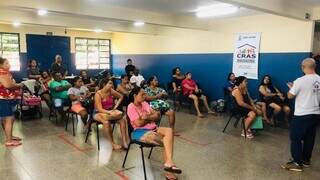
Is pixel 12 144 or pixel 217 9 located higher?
pixel 217 9

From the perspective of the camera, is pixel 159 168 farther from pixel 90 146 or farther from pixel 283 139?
pixel 283 139

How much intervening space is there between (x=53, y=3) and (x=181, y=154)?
11.9 ft

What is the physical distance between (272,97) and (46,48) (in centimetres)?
799

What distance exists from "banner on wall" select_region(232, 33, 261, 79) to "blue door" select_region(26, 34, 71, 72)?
6.56 m

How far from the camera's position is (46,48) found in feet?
33.0

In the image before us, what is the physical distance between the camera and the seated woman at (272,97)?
19.2 ft

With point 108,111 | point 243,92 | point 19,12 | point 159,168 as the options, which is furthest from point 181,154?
point 19,12

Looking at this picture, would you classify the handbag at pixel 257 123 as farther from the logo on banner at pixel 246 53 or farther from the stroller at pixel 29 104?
the stroller at pixel 29 104

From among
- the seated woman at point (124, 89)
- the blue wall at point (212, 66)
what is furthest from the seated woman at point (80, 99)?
the blue wall at point (212, 66)

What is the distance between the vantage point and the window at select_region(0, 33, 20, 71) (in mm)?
9320

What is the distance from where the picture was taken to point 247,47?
22.3 ft

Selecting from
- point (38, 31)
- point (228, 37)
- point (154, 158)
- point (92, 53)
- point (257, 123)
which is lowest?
point (154, 158)

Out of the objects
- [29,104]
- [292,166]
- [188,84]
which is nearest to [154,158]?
[292,166]

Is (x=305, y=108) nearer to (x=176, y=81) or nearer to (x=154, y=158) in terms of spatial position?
(x=154, y=158)
